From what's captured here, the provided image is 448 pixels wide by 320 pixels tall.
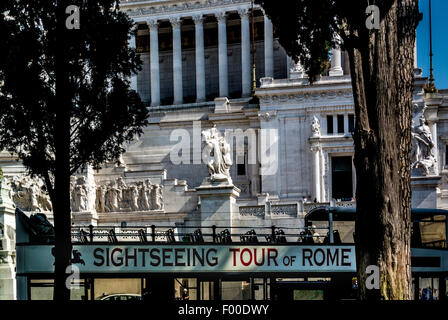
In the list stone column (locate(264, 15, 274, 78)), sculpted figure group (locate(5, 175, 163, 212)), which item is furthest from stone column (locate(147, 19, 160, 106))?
sculpted figure group (locate(5, 175, 163, 212))

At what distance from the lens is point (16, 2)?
953 inches

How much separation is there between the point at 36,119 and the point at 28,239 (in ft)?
12.0

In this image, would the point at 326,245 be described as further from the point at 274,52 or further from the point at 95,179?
the point at 274,52

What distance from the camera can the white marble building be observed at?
140 feet

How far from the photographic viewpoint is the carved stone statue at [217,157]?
4038cm

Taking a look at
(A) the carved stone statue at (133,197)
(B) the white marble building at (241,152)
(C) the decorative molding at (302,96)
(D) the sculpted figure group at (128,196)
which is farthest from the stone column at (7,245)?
(C) the decorative molding at (302,96)

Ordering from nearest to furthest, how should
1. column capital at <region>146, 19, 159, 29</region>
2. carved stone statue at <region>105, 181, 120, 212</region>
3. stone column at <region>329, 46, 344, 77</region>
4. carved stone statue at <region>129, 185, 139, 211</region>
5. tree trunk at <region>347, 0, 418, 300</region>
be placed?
1. tree trunk at <region>347, 0, 418, 300</region>
2. carved stone statue at <region>129, 185, 139, 211</region>
3. carved stone statue at <region>105, 181, 120, 212</region>
4. stone column at <region>329, 46, 344, 77</region>
5. column capital at <region>146, 19, 159, 29</region>

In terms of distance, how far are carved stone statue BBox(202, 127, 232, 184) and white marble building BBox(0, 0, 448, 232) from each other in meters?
0.83

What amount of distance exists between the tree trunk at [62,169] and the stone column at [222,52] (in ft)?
139

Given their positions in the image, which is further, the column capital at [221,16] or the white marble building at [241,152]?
the column capital at [221,16]

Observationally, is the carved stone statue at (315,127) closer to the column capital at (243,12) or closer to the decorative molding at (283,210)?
the decorative molding at (283,210)

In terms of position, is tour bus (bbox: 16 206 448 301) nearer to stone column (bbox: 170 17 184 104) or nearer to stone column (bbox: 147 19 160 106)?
stone column (bbox: 170 17 184 104)

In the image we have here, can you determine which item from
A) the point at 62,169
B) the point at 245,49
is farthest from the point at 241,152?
the point at 62,169
